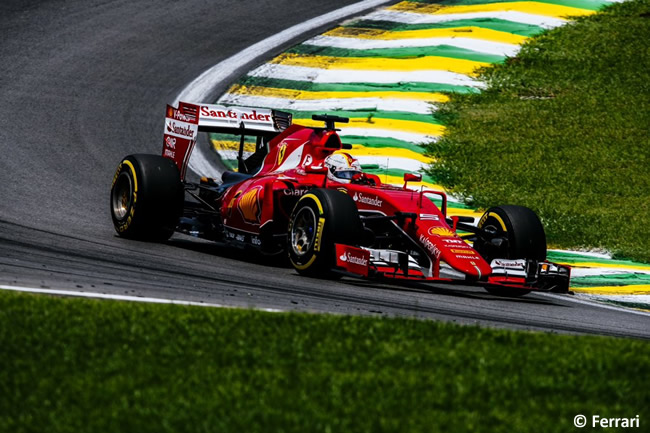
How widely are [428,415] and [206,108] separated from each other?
8.50 meters

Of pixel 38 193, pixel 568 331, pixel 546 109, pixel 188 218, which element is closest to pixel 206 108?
pixel 188 218

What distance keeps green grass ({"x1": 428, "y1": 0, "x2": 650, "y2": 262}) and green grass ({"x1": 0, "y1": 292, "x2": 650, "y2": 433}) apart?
7016 millimetres

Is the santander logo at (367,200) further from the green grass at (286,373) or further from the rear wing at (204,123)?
the green grass at (286,373)

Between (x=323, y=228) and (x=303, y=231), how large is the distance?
59 centimetres

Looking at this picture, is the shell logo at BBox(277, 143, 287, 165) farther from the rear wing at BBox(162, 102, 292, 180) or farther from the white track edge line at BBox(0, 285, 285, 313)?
the white track edge line at BBox(0, 285, 285, 313)

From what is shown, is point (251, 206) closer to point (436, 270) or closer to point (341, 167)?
point (341, 167)

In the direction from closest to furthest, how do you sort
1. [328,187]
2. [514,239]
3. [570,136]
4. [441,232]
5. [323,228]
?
[323,228] < [441,232] < [514,239] < [328,187] < [570,136]

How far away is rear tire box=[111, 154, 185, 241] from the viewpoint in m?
11.9

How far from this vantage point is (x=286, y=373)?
5688 mm

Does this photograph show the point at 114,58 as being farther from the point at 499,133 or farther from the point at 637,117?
the point at 637,117

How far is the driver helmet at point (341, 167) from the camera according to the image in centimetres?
1135

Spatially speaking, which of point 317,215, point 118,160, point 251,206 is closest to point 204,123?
point 251,206

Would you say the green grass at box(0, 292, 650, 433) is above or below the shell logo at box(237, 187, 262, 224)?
below

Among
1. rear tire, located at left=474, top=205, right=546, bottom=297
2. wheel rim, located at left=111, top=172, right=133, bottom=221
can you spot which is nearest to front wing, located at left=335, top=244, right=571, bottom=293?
rear tire, located at left=474, top=205, right=546, bottom=297
